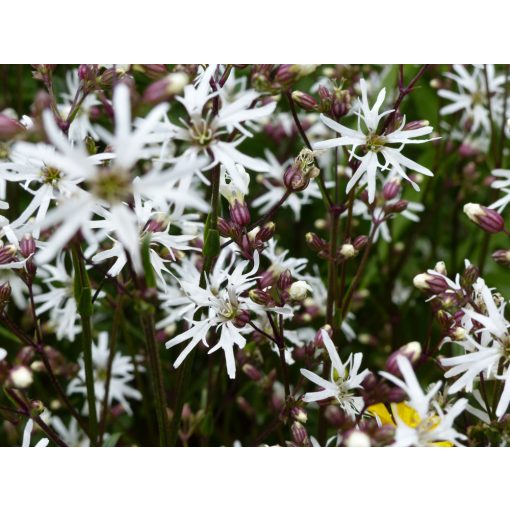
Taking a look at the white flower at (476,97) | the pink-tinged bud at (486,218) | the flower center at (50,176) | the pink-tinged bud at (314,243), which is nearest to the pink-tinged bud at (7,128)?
the flower center at (50,176)

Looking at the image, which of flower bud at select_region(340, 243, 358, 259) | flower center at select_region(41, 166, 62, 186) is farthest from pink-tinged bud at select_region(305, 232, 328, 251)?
flower center at select_region(41, 166, 62, 186)

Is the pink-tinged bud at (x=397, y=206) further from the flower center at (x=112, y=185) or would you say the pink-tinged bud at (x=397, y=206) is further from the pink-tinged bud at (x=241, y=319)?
the flower center at (x=112, y=185)

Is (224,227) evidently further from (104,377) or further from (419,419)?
(104,377)

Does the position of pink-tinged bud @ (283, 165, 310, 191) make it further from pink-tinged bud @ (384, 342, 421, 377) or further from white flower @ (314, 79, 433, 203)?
pink-tinged bud @ (384, 342, 421, 377)

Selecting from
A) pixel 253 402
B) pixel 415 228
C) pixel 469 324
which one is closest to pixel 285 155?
pixel 415 228

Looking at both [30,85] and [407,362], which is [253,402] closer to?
[407,362]

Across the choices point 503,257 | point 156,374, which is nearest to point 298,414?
point 156,374
